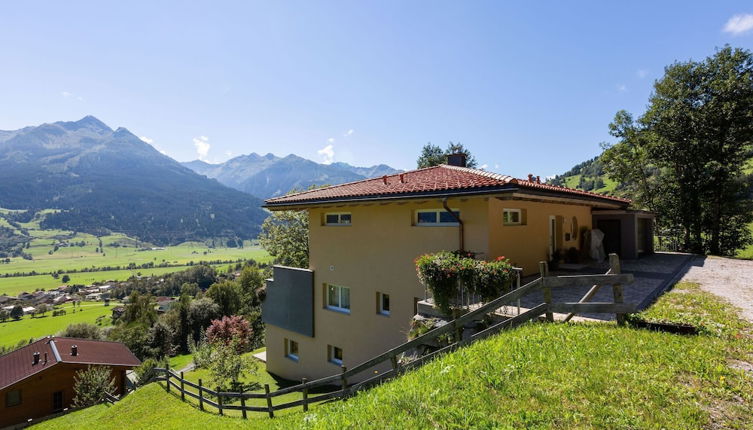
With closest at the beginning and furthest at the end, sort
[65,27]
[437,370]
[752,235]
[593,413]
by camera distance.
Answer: [593,413] → [437,370] → [65,27] → [752,235]

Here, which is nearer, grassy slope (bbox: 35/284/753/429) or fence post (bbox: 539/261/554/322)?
grassy slope (bbox: 35/284/753/429)

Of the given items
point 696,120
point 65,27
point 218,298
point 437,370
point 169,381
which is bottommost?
point 218,298

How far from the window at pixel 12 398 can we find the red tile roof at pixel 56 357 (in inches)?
30.0

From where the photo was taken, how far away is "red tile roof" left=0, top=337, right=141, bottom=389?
2547 centimetres

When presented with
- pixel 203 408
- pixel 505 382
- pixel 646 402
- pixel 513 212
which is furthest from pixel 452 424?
pixel 203 408

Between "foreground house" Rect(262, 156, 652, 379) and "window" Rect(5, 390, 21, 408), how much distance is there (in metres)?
21.5

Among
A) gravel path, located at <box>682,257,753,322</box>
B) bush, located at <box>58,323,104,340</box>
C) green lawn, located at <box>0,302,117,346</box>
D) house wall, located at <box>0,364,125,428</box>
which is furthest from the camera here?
green lawn, located at <box>0,302,117,346</box>

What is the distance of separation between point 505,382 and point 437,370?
125 cm

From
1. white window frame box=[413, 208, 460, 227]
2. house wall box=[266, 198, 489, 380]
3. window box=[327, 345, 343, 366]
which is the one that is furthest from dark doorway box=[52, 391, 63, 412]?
white window frame box=[413, 208, 460, 227]

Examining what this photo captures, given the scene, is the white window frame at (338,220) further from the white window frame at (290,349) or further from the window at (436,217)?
the white window frame at (290,349)

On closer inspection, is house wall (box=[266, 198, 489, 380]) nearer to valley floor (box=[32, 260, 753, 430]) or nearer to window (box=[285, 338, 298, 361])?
window (box=[285, 338, 298, 361])

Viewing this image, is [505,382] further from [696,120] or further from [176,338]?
[176,338]

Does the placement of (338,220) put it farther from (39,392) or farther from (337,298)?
(39,392)

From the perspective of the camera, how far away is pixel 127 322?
66.6 meters
